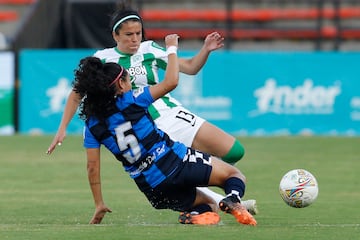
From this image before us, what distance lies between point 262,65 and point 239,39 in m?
4.87

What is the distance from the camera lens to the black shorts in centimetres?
817

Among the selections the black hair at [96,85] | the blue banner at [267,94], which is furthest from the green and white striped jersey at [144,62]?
the blue banner at [267,94]

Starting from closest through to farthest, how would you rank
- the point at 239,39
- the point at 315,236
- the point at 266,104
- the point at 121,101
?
the point at 315,236, the point at 121,101, the point at 266,104, the point at 239,39

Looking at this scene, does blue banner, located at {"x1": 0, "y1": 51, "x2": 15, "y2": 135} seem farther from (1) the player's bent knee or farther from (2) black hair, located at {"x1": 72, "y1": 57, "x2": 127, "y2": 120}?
(2) black hair, located at {"x1": 72, "y1": 57, "x2": 127, "y2": 120}

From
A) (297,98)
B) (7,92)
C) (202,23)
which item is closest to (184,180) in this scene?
(297,98)

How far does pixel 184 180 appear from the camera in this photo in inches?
323

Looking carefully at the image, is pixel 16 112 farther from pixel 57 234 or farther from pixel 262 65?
pixel 57 234

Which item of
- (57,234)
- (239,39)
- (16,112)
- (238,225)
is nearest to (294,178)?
(238,225)

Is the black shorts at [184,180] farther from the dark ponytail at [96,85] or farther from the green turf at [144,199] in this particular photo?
the dark ponytail at [96,85]

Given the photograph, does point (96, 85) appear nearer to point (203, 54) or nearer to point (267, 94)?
point (203, 54)

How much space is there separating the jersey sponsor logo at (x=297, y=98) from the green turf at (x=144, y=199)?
87 cm

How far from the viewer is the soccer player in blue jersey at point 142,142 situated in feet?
26.1

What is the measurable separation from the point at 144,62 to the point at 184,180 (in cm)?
147

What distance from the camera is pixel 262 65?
64.7 ft
